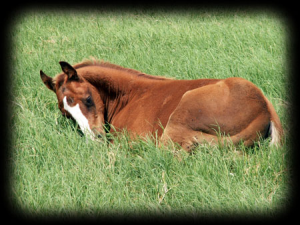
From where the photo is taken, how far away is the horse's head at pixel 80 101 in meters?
5.09

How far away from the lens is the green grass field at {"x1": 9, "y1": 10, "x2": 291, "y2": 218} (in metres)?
3.64

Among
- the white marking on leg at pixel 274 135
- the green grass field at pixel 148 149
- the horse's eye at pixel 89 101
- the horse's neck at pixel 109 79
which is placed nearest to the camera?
the green grass field at pixel 148 149

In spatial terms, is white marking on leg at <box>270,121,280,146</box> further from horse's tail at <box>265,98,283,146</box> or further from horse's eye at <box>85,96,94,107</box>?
horse's eye at <box>85,96,94,107</box>

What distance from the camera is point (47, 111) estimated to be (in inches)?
227

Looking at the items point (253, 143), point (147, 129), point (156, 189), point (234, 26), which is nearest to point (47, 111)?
point (147, 129)

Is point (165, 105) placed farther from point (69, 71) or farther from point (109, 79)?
point (69, 71)

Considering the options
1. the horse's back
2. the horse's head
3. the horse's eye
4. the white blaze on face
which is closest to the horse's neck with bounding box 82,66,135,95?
the horse's head

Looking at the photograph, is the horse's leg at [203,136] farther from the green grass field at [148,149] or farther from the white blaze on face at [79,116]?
the white blaze on face at [79,116]

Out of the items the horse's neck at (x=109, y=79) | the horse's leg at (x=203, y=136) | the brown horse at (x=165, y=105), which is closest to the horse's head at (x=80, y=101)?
the brown horse at (x=165, y=105)

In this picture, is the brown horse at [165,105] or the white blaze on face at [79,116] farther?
the white blaze on face at [79,116]

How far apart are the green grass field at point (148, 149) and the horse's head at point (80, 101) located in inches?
7.8

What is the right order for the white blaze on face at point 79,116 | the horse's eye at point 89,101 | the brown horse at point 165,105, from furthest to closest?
the horse's eye at point 89,101 → the white blaze on face at point 79,116 → the brown horse at point 165,105

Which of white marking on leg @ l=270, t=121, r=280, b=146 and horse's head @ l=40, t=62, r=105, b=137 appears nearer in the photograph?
white marking on leg @ l=270, t=121, r=280, b=146

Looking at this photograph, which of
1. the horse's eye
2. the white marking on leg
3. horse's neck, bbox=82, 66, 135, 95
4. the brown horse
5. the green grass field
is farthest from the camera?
horse's neck, bbox=82, 66, 135, 95
